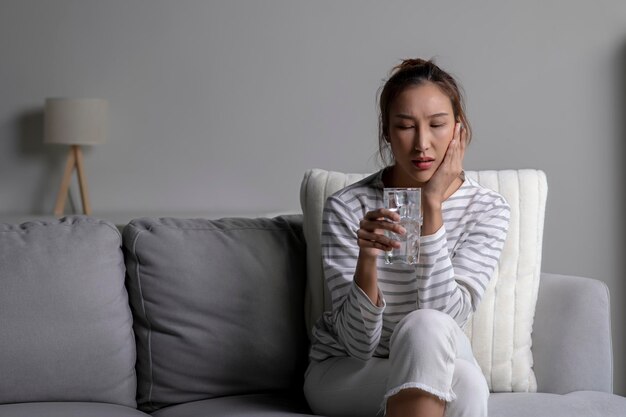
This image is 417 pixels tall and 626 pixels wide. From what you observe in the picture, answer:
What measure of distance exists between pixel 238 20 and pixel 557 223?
173cm

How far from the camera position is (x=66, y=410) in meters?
2.07

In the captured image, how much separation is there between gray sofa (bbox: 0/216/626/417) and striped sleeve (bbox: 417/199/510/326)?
0.25m

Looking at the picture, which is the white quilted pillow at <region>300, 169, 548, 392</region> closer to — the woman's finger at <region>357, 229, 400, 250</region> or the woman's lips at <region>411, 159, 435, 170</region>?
the woman's lips at <region>411, 159, 435, 170</region>

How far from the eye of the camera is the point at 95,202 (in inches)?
185

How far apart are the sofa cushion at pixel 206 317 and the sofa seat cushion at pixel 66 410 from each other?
14 centimetres

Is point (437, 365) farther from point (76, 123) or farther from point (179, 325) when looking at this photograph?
point (76, 123)

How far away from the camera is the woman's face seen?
2.19 m

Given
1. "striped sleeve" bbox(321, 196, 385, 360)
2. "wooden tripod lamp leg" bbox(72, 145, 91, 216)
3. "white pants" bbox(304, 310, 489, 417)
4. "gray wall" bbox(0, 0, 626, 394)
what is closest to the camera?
"white pants" bbox(304, 310, 489, 417)

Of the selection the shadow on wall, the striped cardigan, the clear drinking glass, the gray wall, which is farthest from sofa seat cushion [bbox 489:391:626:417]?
the shadow on wall

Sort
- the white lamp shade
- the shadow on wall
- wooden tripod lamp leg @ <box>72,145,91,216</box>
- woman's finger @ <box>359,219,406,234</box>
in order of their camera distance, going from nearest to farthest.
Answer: woman's finger @ <box>359,219,406,234</box>, the white lamp shade, wooden tripod lamp leg @ <box>72,145,91,216</box>, the shadow on wall

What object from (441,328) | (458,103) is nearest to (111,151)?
(458,103)

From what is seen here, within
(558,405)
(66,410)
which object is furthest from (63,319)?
(558,405)

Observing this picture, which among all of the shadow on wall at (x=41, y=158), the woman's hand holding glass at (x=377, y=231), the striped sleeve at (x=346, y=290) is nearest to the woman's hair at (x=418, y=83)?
the striped sleeve at (x=346, y=290)

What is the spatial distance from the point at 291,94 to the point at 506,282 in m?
2.32
